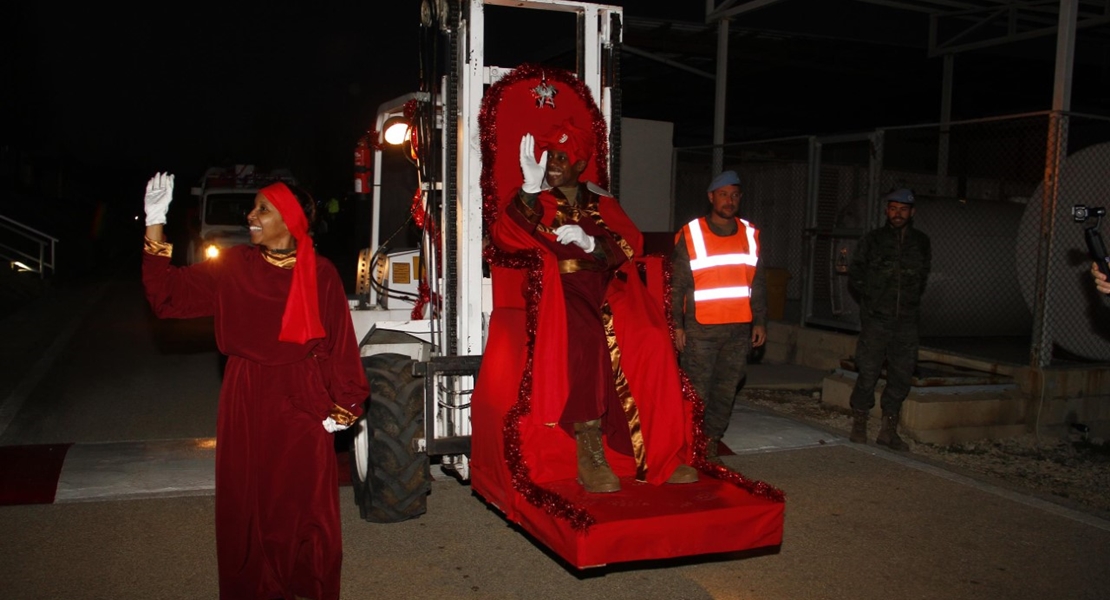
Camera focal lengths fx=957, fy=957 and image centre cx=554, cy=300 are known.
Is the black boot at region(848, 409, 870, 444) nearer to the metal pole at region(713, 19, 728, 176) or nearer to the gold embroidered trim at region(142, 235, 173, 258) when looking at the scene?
the gold embroidered trim at region(142, 235, 173, 258)

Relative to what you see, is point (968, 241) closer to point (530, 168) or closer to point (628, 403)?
point (628, 403)

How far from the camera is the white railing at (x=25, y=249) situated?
2125 cm

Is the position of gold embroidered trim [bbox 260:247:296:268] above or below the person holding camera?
above

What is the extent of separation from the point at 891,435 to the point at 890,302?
1.17 metres

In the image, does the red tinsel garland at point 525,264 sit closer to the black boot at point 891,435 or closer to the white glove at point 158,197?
the white glove at point 158,197

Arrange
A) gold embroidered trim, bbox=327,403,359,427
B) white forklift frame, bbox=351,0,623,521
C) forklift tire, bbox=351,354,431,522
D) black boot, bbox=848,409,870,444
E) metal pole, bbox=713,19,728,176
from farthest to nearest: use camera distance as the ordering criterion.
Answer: metal pole, bbox=713,19,728,176
black boot, bbox=848,409,870,444
forklift tire, bbox=351,354,431,522
white forklift frame, bbox=351,0,623,521
gold embroidered trim, bbox=327,403,359,427

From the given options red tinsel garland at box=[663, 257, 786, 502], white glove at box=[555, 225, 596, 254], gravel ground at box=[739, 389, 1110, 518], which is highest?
white glove at box=[555, 225, 596, 254]

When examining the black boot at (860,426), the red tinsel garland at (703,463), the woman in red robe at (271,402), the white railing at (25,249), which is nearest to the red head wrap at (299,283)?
the woman in red robe at (271,402)

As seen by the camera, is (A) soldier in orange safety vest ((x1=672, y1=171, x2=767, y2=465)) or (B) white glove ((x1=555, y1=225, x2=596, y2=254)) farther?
(A) soldier in orange safety vest ((x1=672, y1=171, x2=767, y2=465))

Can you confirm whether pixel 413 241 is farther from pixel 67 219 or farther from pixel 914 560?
pixel 67 219

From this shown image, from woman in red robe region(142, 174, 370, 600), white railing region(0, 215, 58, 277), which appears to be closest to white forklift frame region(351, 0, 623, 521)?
woman in red robe region(142, 174, 370, 600)

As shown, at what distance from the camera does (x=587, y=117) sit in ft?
18.7

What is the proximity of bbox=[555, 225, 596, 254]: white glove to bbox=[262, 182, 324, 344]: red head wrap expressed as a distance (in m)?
1.21

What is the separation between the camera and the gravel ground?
7.03 m
